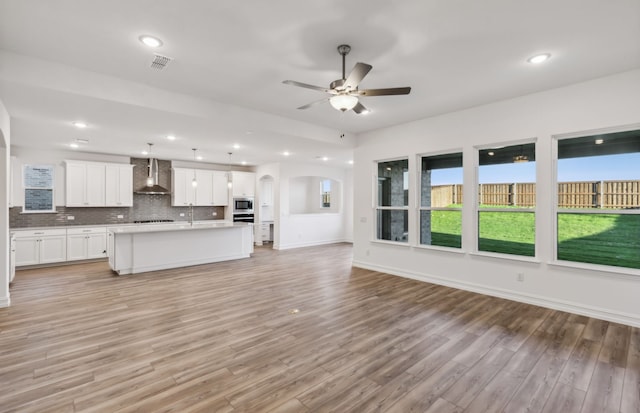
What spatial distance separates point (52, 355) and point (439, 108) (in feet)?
18.5

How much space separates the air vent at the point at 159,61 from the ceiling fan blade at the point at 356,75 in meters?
1.94

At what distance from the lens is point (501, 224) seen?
467 cm

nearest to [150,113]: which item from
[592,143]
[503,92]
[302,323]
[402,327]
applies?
[302,323]

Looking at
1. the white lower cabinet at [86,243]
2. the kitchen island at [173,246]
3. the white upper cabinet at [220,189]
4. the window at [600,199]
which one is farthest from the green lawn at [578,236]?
the white lower cabinet at [86,243]

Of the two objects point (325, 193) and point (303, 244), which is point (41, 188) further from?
point (325, 193)

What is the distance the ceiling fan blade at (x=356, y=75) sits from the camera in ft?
7.95

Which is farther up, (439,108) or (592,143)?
(439,108)

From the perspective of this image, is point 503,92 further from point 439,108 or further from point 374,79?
point 374,79

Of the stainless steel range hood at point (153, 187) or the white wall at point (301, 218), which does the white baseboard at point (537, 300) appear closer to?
the white wall at point (301, 218)

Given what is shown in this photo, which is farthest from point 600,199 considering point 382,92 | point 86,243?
point 86,243

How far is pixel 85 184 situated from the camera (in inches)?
290

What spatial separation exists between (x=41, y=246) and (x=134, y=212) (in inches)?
85.4

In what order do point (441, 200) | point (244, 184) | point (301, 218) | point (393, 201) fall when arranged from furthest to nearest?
point (244, 184) < point (301, 218) < point (393, 201) < point (441, 200)

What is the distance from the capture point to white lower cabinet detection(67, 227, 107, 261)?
690 cm
